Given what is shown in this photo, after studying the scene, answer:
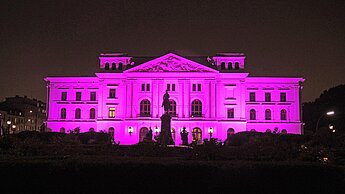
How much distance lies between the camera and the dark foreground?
1316 cm

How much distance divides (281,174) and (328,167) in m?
Answer: 1.53

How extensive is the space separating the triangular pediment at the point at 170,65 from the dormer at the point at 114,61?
184 inches

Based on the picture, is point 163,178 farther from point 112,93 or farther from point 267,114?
point 267,114

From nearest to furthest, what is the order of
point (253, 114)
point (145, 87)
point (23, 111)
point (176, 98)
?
point (176, 98), point (145, 87), point (253, 114), point (23, 111)

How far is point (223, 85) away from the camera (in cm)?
7412

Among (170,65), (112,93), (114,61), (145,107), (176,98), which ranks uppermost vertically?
(114,61)

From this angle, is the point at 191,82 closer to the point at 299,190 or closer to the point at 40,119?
the point at 299,190

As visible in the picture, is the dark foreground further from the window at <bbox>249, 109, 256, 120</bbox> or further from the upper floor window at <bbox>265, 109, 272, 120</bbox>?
the upper floor window at <bbox>265, 109, 272, 120</bbox>

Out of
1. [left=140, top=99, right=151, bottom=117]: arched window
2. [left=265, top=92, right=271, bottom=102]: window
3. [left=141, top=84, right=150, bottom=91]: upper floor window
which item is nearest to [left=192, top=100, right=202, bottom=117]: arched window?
[left=140, top=99, right=151, bottom=117]: arched window

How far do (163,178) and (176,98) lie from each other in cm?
5942

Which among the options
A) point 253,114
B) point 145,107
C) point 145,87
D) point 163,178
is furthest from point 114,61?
point 163,178

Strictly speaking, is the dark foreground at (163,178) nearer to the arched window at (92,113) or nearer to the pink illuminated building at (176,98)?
the pink illuminated building at (176,98)

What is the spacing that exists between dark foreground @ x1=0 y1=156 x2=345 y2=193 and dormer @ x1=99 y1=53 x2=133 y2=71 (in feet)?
211

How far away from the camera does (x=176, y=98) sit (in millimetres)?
72562
